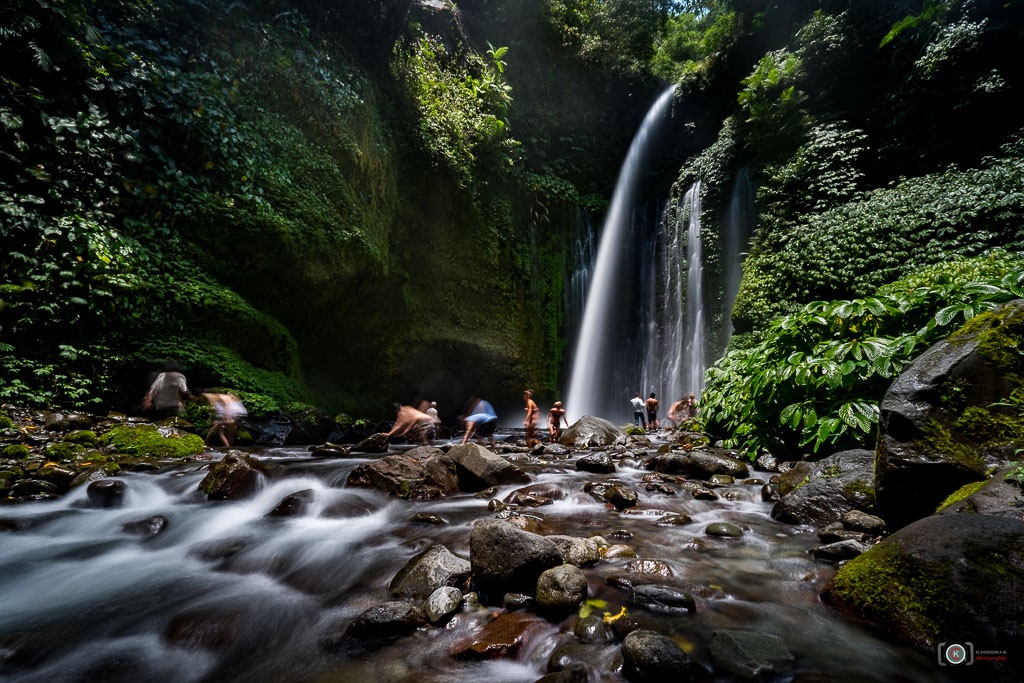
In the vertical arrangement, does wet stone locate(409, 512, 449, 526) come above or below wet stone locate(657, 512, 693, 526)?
below

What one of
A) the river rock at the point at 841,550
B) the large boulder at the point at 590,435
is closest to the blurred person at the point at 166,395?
the large boulder at the point at 590,435

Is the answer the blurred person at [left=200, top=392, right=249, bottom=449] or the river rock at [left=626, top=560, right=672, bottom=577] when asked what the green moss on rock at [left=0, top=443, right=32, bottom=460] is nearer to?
the blurred person at [left=200, top=392, right=249, bottom=449]

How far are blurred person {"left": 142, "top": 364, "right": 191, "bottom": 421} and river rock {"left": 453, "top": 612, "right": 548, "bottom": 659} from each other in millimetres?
7346

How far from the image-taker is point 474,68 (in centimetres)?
1617

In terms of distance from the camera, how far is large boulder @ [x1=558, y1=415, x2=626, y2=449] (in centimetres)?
1007

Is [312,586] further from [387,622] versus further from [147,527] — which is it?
[147,527]

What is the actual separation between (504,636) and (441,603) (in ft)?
1.44

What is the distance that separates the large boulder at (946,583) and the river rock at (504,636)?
1794 mm

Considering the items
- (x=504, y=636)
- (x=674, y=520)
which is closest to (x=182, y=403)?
(x=504, y=636)

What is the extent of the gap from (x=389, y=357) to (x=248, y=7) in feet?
32.1

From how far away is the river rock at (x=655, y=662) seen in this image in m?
1.92

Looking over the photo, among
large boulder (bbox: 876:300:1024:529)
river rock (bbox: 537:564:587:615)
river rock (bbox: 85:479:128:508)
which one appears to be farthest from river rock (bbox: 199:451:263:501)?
large boulder (bbox: 876:300:1024:529)

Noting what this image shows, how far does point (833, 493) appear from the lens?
4.09 m

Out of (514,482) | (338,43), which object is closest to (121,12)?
(338,43)
